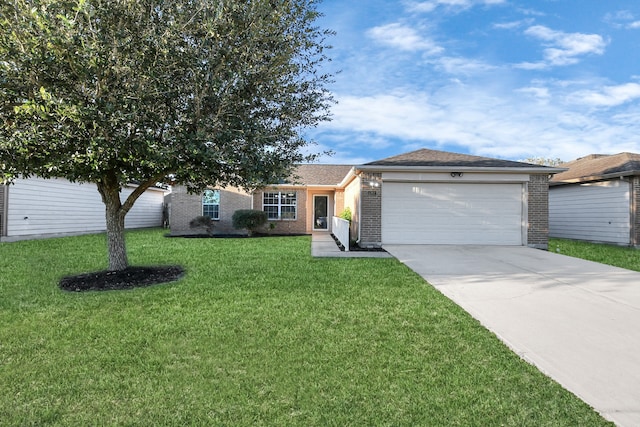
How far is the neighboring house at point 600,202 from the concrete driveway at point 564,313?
6658 mm

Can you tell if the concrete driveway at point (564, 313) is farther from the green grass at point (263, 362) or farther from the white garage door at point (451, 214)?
the white garage door at point (451, 214)

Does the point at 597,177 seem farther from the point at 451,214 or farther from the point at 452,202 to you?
the point at 451,214

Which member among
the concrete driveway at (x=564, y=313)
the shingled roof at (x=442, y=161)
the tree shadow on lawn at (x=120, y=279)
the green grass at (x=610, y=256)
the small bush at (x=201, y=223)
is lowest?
the green grass at (x=610, y=256)

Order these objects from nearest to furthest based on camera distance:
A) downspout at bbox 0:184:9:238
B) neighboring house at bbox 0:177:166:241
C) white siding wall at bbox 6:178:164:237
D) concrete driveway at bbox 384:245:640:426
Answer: concrete driveway at bbox 384:245:640:426 < downspout at bbox 0:184:9:238 < neighboring house at bbox 0:177:166:241 < white siding wall at bbox 6:178:164:237

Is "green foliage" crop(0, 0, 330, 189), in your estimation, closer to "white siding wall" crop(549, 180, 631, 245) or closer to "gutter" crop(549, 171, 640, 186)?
"gutter" crop(549, 171, 640, 186)

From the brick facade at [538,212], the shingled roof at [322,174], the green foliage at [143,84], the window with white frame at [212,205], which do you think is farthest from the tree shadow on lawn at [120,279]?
the shingled roof at [322,174]

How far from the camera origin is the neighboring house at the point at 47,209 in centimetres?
1394

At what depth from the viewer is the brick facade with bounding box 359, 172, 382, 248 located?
11906mm

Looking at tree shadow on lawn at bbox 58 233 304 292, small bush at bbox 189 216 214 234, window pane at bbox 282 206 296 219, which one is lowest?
tree shadow on lawn at bbox 58 233 304 292

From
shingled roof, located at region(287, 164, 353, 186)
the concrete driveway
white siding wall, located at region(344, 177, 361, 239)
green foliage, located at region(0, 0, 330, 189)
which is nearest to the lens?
the concrete driveway

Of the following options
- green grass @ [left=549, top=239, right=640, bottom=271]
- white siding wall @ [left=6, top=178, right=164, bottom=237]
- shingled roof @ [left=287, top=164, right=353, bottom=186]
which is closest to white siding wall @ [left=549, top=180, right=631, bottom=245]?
green grass @ [left=549, top=239, right=640, bottom=271]

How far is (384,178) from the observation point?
12031mm

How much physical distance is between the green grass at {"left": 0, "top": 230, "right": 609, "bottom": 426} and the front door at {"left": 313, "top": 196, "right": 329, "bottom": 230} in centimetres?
1436

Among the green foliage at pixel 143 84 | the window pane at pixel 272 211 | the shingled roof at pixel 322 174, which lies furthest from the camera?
the shingled roof at pixel 322 174
